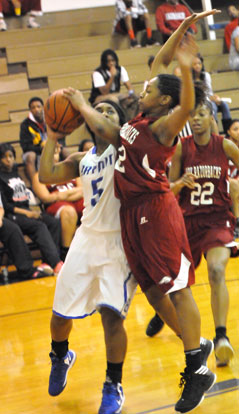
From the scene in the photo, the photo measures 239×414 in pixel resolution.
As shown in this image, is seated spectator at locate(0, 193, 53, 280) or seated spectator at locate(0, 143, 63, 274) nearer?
seated spectator at locate(0, 193, 53, 280)

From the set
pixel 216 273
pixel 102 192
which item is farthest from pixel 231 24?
pixel 102 192

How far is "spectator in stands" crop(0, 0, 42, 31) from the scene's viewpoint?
12047 millimetres

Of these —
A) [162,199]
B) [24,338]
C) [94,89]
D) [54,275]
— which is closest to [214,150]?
[162,199]

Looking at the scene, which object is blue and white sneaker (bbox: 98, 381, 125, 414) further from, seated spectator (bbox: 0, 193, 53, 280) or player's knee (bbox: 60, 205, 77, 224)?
player's knee (bbox: 60, 205, 77, 224)

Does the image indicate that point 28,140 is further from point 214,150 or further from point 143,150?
point 143,150

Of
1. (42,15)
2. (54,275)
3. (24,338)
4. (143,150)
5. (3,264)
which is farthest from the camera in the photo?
(42,15)

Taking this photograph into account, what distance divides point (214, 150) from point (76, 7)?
9.25 meters

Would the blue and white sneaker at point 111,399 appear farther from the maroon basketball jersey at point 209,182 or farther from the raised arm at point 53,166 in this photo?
the maroon basketball jersey at point 209,182

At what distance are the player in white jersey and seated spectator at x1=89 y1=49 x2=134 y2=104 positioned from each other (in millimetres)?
6065

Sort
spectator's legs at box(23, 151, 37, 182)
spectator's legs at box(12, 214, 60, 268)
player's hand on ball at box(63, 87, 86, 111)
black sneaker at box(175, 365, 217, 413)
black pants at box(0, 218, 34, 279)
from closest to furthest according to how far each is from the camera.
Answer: black sneaker at box(175, 365, 217, 413)
player's hand on ball at box(63, 87, 86, 111)
black pants at box(0, 218, 34, 279)
spectator's legs at box(12, 214, 60, 268)
spectator's legs at box(23, 151, 37, 182)

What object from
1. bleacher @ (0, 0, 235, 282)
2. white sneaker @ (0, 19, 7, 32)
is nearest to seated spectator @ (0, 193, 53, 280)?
bleacher @ (0, 0, 235, 282)

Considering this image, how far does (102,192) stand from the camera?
3.43 metres

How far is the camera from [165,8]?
11641 millimetres

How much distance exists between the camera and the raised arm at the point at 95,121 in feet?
10.7
